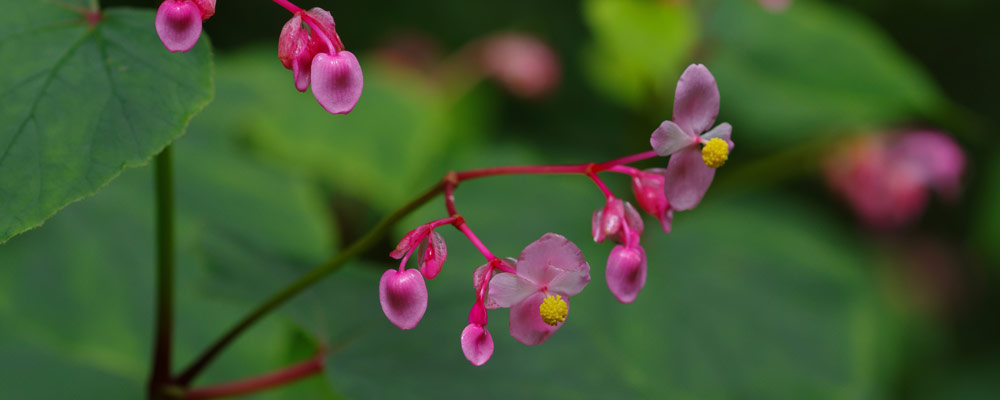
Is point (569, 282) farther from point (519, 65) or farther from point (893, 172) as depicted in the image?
point (519, 65)

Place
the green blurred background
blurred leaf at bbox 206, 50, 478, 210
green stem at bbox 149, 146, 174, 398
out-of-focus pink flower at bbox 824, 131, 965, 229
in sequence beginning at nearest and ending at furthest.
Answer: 1. green stem at bbox 149, 146, 174, 398
2. the green blurred background
3. out-of-focus pink flower at bbox 824, 131, 965, 229
4. blurred leaf at bbox 206, 50, 478, 210

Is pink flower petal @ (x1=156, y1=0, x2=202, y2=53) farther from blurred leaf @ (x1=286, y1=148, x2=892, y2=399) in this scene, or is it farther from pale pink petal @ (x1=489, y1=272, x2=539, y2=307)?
blurred leaf @ (x1=286, y1=148, x2=892, y2=399)

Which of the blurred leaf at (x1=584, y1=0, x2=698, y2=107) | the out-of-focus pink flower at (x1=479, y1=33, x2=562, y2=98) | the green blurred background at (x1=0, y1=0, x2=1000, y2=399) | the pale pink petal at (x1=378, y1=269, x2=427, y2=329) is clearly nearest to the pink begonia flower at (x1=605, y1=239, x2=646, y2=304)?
Answer: the pale pink petal at (x1=378, y1=269, x2=427, y2=329)

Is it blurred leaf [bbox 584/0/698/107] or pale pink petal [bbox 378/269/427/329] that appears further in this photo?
blurred leaf [bbox 584/0/698/107]

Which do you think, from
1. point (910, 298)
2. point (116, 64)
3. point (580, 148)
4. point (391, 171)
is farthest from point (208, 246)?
point (910, 298)

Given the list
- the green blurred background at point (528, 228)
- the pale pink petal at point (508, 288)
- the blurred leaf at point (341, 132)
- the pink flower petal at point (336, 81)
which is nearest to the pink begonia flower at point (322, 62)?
the pink flower petal at point (336, 81)

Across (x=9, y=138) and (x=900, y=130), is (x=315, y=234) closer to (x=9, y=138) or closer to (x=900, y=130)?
(x=9, y=138)

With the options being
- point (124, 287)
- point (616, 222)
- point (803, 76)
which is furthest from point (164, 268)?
point (803, 76)
